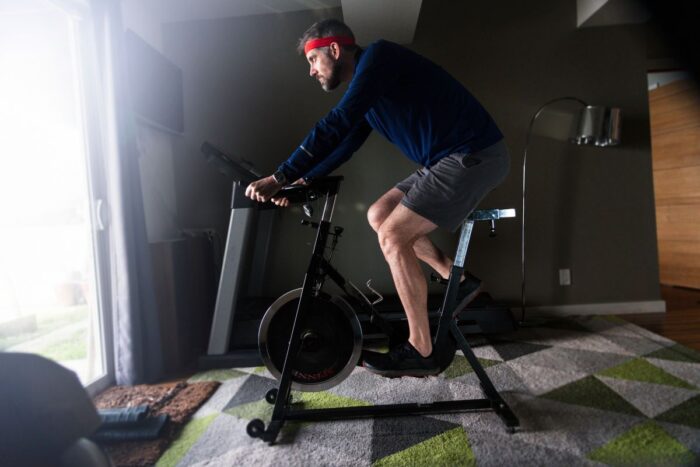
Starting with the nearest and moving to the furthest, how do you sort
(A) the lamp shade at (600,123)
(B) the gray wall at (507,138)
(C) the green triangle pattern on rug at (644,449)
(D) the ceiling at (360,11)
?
(C) the green triangle pattern on rug at (644,449)
(D) the ceiling at (360,11)
(A) the lamp shade at (600,123)
(B) the gray wall at (507,138)

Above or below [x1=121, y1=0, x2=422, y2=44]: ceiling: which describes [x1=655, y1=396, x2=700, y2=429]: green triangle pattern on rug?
below

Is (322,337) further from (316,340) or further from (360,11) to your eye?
(360,11)

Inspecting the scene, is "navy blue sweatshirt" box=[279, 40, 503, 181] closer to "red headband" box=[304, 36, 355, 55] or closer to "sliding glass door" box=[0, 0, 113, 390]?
"red headband" box=[304, 36, 355, 55]

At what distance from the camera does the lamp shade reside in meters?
2.53

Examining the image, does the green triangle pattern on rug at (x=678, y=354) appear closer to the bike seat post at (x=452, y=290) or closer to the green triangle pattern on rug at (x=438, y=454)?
the bike seat post at (x=452, y=290)

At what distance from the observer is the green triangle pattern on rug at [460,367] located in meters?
1.79

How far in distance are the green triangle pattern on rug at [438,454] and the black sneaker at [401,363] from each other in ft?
0.84

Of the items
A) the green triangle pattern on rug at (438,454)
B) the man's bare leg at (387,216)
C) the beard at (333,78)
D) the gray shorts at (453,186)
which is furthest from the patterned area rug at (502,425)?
the beard at (333,78)

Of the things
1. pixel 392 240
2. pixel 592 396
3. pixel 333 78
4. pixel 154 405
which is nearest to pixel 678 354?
pixel 592 396

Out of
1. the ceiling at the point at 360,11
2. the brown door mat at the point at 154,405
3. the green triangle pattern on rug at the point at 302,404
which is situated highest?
the ceiling at the point at 360,11

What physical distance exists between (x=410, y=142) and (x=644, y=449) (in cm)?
112

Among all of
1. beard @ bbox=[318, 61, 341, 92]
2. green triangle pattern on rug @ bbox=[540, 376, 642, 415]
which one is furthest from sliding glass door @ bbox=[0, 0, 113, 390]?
green triangle pattern on rug @ bbox=[540, 376, 642, 415]

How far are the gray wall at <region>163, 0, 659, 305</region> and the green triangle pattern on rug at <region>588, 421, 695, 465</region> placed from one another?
173cm

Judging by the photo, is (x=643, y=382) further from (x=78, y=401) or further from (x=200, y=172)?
(x=200, y=172)
